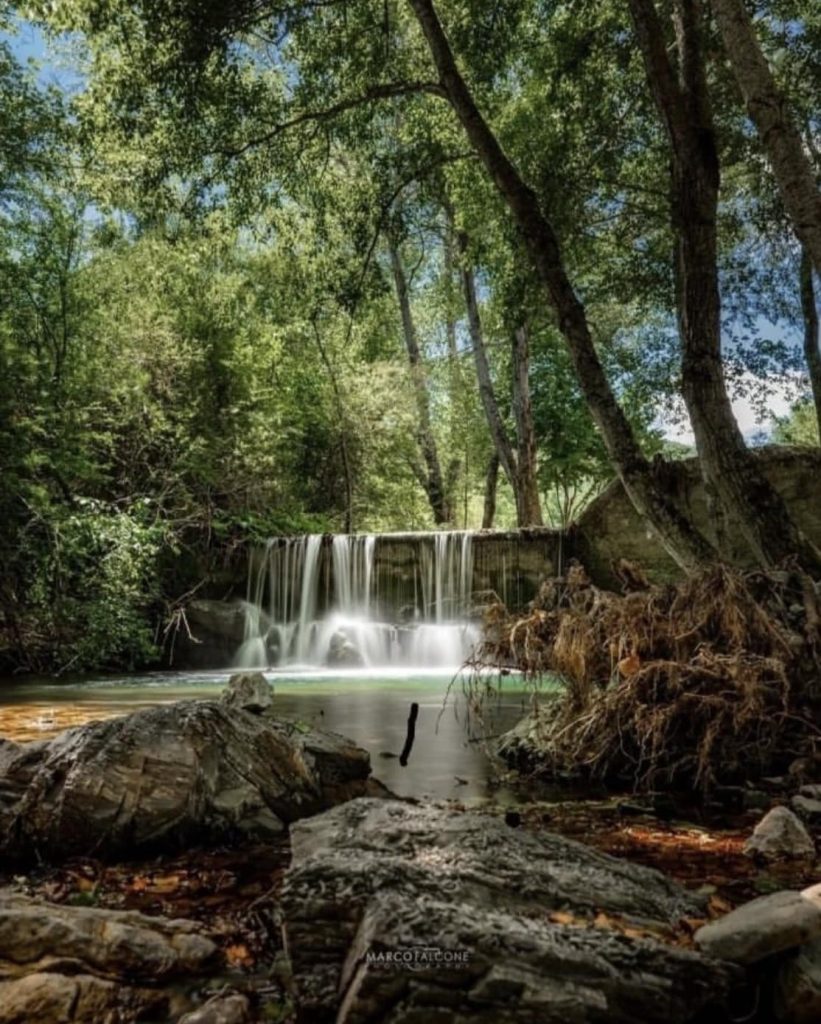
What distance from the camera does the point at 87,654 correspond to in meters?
10.1

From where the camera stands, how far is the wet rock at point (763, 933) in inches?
65.8

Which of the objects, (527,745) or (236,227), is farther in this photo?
(236,227)

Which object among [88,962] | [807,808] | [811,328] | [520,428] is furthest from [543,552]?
[88,962]

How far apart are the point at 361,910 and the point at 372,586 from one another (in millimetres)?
12772

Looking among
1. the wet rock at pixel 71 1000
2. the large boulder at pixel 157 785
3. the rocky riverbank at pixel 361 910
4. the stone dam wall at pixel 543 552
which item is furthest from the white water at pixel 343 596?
the wet rock at pixel 71 1000

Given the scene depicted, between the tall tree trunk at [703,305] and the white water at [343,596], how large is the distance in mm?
8351

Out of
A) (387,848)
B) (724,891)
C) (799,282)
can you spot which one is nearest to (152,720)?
(387,848)

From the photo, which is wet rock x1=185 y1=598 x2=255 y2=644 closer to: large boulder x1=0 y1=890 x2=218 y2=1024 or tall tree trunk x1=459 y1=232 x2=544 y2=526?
tall tree trunk x1=459 y1=232 x2=544 y2=526

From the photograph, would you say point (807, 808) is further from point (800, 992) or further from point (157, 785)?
point (157, 785)

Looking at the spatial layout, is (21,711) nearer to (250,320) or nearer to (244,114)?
(244,114)

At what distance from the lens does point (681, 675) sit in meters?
3.97

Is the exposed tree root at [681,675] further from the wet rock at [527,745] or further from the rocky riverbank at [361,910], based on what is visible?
the rocky riverbank at [361,910]

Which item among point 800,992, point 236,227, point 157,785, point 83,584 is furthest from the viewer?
point 83,584

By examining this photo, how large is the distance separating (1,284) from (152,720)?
1112 centimetres
